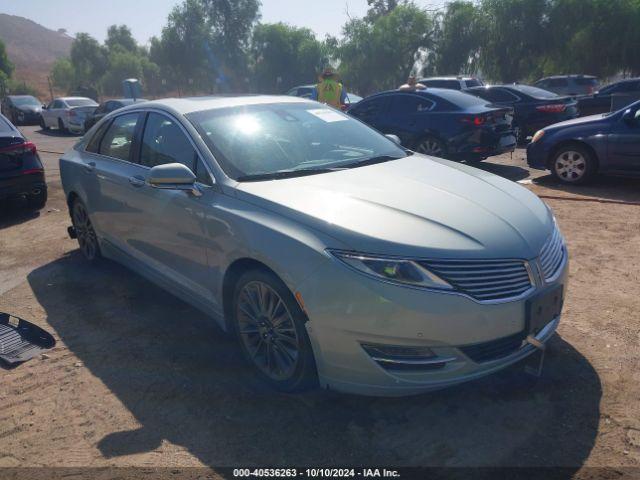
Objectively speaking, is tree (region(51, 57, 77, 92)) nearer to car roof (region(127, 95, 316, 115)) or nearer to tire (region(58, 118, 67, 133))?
tire (region(58, 118, 67, 133))

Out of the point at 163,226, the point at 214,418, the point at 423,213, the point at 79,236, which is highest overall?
the point at 423,213

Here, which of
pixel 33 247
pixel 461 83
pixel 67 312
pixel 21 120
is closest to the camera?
pixel 67 312

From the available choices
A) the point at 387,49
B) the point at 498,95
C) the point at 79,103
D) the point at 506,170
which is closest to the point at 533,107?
the point at 498,95

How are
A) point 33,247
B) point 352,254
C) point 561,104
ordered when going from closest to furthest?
point 352,254 → point 33,247 → point 561,104

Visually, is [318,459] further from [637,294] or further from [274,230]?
[637,294]

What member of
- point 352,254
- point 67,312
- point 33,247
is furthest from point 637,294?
point 33,247

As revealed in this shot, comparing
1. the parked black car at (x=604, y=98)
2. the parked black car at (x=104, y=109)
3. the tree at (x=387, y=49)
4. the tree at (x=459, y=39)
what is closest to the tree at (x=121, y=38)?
the tree at (x=387, y=49)

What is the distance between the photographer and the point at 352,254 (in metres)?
2.54

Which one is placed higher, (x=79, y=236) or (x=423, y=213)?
(x=423, y=213)

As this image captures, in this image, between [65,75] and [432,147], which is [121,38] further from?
[432,147]

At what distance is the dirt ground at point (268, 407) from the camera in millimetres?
2584

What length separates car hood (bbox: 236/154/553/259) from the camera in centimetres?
258

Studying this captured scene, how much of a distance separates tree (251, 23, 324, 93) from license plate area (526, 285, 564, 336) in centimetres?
5300

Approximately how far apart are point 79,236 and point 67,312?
1421 mm
